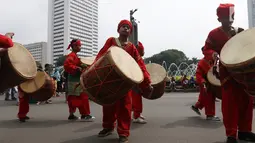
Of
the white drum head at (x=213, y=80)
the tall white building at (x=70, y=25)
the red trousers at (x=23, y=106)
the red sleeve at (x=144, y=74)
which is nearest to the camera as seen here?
the red sleeve at (x=144, y=74)

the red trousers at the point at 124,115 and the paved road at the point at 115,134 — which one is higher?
the red trousers at the point at 124,115

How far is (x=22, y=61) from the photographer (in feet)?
11.6

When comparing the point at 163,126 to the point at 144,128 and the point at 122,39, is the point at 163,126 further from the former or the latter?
the point at 122,39

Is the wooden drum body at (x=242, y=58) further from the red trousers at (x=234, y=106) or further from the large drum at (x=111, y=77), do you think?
Result: the large drum at (x=111, y=77)

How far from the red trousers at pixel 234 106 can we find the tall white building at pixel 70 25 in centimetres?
9406

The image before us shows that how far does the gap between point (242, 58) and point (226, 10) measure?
881 mm

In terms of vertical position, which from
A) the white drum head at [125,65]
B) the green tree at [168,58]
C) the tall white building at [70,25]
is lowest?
the white drum head at [125,65]

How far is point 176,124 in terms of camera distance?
4.67m

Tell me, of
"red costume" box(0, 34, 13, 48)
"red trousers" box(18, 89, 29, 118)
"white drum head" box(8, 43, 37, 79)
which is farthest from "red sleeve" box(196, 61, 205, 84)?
"red costume" box(0, 34, 13, 48)

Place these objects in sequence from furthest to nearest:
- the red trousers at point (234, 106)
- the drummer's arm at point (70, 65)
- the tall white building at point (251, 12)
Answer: the tall white building at point (251, 12) → the drummer's arm at point (70, 65) → the red trousers at point (234, 106)

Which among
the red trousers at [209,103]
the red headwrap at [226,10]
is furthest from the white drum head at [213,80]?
the red headwrap at [226,10]

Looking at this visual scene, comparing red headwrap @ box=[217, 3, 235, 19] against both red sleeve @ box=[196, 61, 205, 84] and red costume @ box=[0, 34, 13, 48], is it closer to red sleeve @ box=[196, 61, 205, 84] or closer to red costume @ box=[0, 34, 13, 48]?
red sleeve @ box=[196, 61, 205, 84]

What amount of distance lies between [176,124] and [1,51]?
300 centimetres

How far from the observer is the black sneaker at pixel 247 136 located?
3.19 metres
